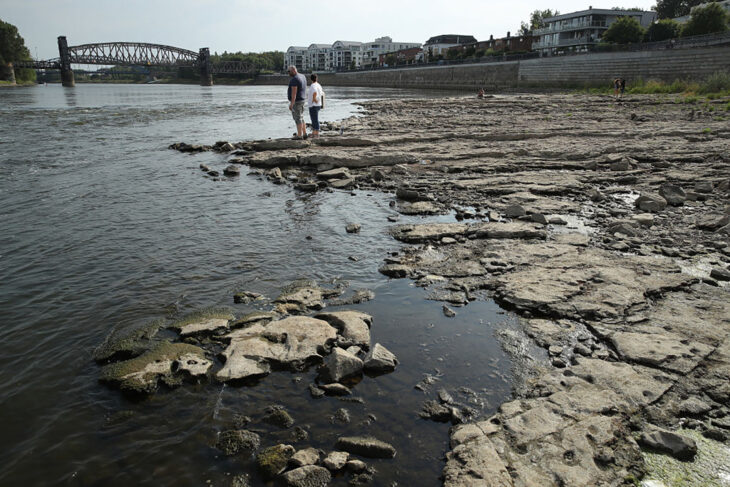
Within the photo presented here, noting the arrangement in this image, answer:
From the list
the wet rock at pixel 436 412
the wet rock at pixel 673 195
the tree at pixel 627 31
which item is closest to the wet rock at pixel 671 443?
the wet rock at pixel 436 412

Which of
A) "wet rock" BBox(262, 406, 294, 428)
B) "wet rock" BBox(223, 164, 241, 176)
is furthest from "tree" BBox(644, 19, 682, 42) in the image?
"wet rock" BBox(262, 406, 294, 428)

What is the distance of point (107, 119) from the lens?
3131 centimetres

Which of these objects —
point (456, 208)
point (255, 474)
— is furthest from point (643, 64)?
point (255, 474)

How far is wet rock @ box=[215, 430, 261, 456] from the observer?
144 inches

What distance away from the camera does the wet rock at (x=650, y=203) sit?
9867 mm

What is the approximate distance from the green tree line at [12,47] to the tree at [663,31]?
140660mm

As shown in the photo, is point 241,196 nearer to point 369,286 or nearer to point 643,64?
point 369,286

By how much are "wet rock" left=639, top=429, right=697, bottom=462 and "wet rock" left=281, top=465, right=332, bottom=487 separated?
251 cm

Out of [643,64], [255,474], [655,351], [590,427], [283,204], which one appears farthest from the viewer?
[643,64]

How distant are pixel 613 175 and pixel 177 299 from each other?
12037 mm

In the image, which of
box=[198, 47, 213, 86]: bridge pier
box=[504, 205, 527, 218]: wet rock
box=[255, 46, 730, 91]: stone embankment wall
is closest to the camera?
box=[504, 205, 527, 218]: wet rock

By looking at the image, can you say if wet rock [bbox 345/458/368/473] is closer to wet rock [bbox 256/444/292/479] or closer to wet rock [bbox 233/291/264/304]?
wet rock [bbox 256/444/292/479]

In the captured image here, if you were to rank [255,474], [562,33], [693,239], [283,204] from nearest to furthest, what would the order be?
[255,474] < [693,239] < [283,204] < [562,33]

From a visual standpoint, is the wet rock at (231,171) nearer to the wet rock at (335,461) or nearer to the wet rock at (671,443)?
the wet rock at (335,461)
